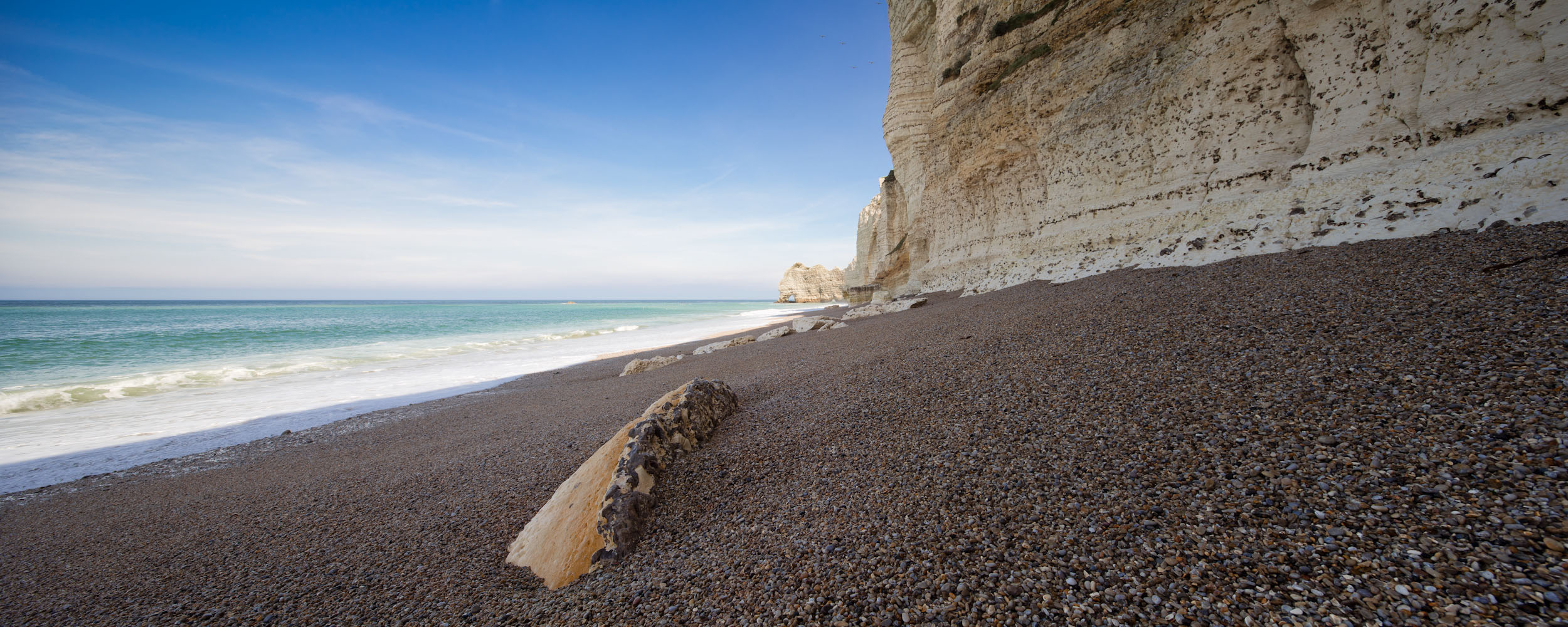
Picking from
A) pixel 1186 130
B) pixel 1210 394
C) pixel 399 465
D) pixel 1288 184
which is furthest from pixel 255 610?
pixel 1186 130

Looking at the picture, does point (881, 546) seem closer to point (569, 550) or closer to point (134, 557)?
point (569, 550)

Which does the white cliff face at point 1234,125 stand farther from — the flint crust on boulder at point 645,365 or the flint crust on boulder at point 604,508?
the flint crust on boulder at point 645,365

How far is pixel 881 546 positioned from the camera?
6.22 feet

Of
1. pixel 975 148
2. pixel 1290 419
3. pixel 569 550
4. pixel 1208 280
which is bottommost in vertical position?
pixel 569 550

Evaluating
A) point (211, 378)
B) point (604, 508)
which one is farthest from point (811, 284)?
point (604, 508)

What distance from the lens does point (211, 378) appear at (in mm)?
11141

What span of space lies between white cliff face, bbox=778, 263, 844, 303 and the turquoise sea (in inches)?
1668

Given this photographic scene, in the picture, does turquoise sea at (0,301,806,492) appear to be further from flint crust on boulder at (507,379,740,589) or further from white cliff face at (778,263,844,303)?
white cliff face at (778,263,844,303)

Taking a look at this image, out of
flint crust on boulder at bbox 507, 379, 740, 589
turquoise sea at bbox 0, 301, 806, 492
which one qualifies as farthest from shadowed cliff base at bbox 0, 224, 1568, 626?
turquoise sea at bbox 0, 301, 806, 492

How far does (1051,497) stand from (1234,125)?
772cm

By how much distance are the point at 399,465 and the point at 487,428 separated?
3.51 feet

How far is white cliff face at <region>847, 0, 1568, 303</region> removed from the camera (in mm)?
4316

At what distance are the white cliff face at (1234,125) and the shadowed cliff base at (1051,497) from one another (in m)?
1.16

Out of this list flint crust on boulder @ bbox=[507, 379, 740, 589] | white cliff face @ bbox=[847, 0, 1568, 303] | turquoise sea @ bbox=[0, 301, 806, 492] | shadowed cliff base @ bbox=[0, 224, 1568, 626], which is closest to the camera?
shadowed cliff base @ bbox=[0, 224, 1568, 626]
